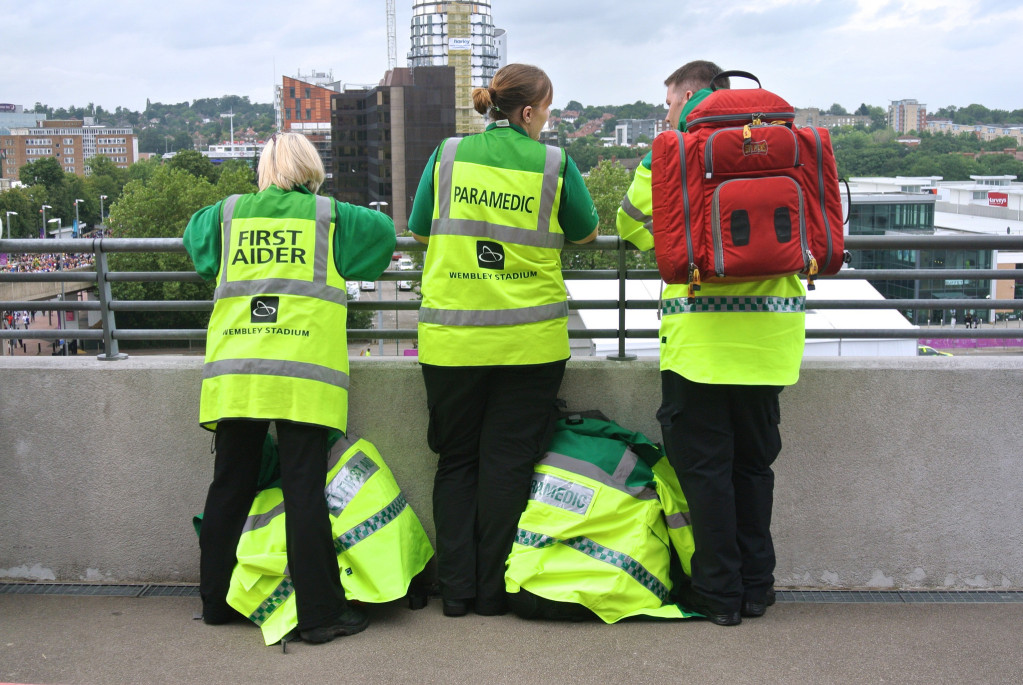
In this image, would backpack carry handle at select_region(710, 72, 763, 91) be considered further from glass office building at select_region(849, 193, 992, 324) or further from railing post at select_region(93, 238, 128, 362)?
railing post at select_region(93, 238, 128, 362)

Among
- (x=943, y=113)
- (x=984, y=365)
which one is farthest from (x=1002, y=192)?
(x=984, y=365)

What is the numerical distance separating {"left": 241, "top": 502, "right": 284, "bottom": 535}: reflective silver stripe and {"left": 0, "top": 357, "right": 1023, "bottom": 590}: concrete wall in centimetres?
60

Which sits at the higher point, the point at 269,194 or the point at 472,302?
the point at 269,194

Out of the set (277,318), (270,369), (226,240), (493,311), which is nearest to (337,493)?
(270,369)

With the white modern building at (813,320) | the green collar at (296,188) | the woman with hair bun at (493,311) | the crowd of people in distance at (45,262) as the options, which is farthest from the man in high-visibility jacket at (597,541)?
the crowd of people in distance at (45,262)

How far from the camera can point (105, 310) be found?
13.4ft

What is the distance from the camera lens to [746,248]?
10.3ft

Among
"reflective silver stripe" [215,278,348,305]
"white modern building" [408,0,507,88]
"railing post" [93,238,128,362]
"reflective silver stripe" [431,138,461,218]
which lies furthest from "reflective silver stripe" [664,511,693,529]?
"white modern building" [408,0,507,88]

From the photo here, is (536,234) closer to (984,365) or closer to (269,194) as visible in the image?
(269,194)

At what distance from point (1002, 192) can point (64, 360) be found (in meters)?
90.9

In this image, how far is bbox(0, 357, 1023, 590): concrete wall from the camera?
3.97m

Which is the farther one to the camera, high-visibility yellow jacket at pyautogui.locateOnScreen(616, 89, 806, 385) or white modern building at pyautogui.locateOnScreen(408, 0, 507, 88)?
white modern building at pyautogui.locateOnScreen(408, 0, 507, 88)

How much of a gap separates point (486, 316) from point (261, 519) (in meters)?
1.17

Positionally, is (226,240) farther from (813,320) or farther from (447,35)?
(447,35)
